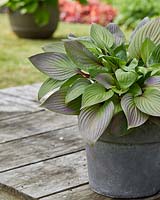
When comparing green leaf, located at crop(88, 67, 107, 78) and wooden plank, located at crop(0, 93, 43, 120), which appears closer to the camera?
green leaf, located at crop(88, 67, 107, 78)

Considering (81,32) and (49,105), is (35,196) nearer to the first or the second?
(49,105)

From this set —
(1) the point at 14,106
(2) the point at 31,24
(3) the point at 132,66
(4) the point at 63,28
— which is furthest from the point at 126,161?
(4) the point at 63,28

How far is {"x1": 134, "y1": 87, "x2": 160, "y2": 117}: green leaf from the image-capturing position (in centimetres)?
197

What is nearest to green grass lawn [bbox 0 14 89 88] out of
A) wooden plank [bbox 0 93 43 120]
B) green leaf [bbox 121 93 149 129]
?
wooden plank [bbox 0 93 43 120]

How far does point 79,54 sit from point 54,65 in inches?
4.4

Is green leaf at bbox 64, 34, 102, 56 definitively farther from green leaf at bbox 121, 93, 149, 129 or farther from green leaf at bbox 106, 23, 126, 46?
green leaf at bbox 121, 93, 149, 129

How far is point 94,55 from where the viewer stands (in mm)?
2139

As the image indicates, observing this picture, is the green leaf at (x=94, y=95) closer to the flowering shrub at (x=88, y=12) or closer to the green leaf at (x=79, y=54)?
the green leaf at (x=79, y=54)

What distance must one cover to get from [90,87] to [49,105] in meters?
0.16

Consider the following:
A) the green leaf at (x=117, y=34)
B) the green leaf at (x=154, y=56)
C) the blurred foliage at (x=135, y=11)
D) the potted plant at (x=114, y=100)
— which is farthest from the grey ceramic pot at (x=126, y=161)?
the blurred foliage at (x=135, y=11)

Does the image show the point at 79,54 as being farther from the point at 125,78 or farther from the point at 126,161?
the point at 126,161

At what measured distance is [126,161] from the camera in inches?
83.1

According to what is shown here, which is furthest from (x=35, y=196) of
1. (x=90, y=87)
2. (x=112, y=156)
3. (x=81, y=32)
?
(x=81, y=32)

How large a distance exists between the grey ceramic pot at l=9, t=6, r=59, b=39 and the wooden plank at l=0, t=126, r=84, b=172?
577 centimetres
